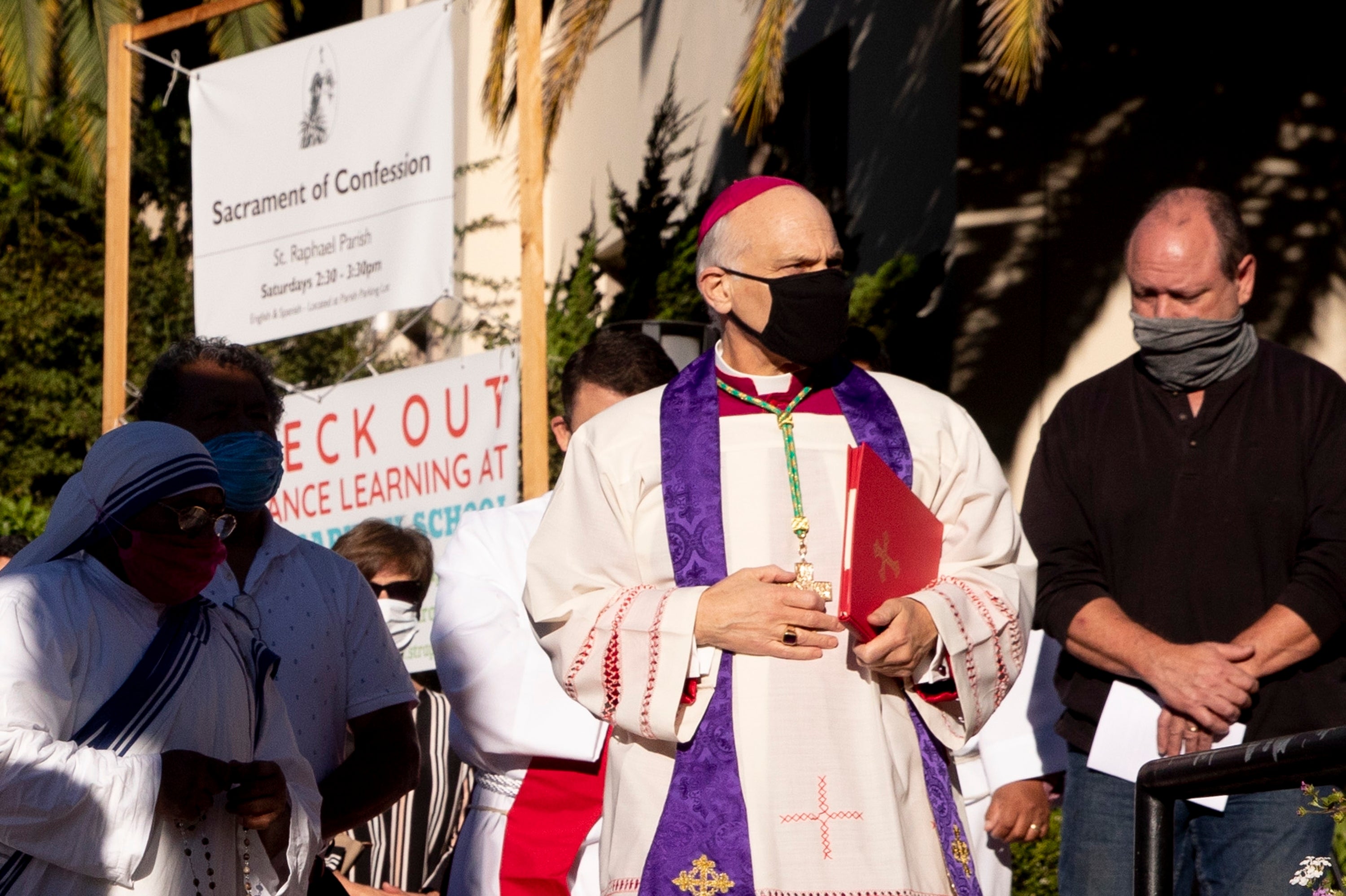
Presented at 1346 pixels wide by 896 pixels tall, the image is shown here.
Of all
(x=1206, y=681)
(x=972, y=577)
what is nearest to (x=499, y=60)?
(x=1206, y=681)

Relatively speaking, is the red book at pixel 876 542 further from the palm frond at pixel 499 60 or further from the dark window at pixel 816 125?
the dark window at pixel 816 125

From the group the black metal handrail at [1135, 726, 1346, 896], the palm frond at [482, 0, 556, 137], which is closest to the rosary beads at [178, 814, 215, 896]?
the black metal handrail at [1135, 726, 1346, 896]

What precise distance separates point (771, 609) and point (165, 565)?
120 cm

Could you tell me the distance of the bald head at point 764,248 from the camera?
3.85 m

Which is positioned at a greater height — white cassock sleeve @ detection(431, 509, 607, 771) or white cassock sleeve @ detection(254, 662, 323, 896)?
white cassock sleeve @ detection(431, 509, 607, 771)

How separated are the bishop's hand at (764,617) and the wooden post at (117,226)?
5580 millimetres

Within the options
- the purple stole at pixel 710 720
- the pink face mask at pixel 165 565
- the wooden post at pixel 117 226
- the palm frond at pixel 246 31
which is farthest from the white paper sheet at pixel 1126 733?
the palm frond at pixel 246 31

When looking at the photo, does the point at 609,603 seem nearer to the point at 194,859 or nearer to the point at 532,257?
the point at 194,859

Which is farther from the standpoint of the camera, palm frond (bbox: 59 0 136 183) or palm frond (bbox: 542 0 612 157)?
palm frond (bbox: 59 0 136 183)

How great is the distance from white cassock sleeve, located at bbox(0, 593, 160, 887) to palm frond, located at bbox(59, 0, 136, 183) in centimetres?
1421

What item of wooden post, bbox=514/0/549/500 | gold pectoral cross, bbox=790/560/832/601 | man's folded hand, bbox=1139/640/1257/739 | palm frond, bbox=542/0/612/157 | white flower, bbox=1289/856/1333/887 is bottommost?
white flower, bbox=1289/856/1333/887

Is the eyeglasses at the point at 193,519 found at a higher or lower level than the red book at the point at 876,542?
higher

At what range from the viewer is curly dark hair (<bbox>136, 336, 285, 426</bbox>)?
4496 mm

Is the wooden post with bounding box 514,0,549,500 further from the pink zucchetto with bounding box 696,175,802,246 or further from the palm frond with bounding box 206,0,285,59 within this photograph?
the palm frond with bounding box 206,0,285,59
